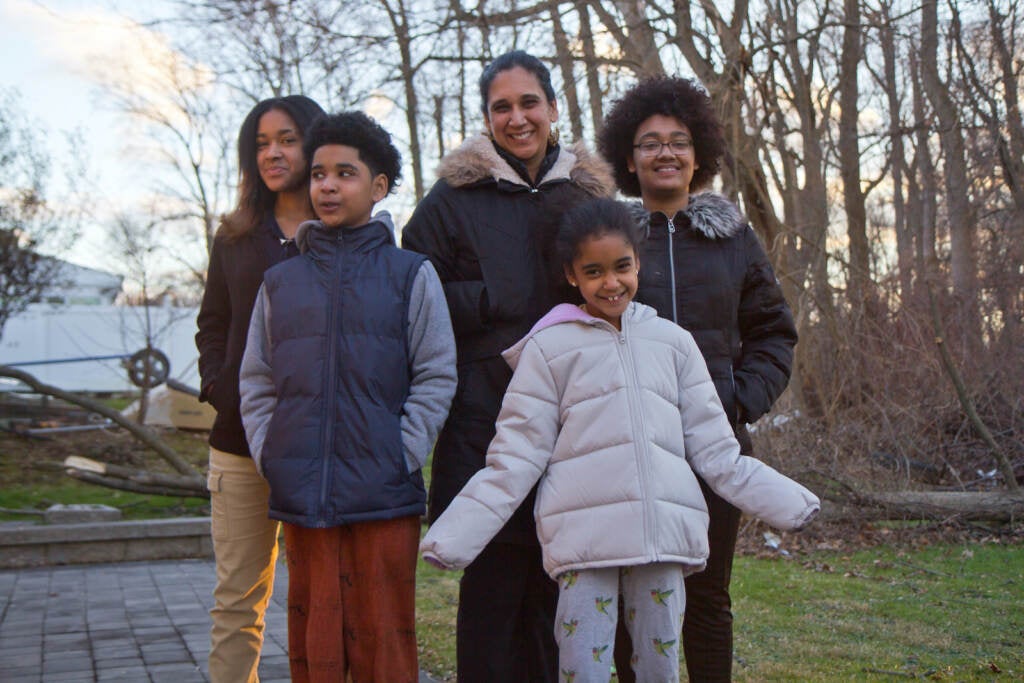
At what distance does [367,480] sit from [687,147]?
1.51 metres

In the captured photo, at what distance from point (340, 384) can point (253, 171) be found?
3.54ft

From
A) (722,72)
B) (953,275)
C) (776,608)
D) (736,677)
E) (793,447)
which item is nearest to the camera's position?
(736,677)

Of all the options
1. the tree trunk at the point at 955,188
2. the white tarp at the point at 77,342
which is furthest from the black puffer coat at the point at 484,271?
the white tarp at the point at 77,342

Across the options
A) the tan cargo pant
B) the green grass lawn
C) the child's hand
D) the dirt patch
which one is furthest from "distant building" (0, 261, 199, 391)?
the child's hand

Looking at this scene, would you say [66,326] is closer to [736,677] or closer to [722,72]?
[722,72]

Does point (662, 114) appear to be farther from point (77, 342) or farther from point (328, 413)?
point (77, 342)

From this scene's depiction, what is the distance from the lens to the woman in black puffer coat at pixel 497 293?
3.16 meters

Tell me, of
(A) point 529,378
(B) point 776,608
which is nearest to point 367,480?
(A) point 529,378

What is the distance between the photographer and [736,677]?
4613mm

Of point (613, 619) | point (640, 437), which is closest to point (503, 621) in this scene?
point (613, 619)

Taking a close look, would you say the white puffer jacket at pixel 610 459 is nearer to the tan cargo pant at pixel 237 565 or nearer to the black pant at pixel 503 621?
the black pant at pixel 503 621

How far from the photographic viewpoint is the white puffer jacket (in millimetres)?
2848

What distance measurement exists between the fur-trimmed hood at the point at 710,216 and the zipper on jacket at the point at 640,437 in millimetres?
476

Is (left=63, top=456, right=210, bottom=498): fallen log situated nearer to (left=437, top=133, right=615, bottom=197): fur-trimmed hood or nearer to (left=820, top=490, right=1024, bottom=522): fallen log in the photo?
(left=820, top=490, right=1024, bottom=522): fallen log
